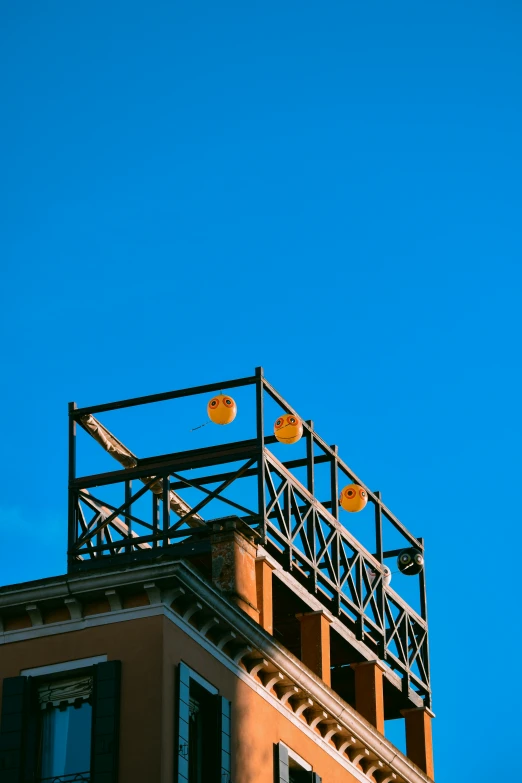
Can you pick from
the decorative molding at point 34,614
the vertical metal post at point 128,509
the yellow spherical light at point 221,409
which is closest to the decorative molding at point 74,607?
the decorative molding at point 34,614

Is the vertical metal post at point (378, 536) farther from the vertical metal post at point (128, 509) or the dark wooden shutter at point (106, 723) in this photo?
the dark wooden shutter at point (106, 723)

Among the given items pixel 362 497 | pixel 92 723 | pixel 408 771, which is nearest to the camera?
pixel 92 723

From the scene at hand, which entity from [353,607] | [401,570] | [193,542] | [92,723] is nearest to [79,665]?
[92,723]

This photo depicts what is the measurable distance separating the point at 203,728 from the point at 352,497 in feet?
36.1

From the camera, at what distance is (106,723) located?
31.2m

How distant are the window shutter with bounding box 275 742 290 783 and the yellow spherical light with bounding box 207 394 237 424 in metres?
7.74

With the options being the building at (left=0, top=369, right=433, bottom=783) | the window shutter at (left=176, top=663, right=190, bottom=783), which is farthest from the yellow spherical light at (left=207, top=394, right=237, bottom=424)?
the window shutter at (left=176, top=663, right=190, bottom=783)

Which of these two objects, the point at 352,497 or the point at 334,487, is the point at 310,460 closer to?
the point at 334,487

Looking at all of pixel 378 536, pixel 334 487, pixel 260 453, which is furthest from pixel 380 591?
pixel 260 453

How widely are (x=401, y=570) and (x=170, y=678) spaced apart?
46.4ft

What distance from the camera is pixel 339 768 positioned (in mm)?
37312

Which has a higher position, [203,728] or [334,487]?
[334,487]

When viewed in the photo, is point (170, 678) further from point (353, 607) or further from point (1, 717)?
point (353, 607)

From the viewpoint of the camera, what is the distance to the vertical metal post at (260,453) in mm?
37594
